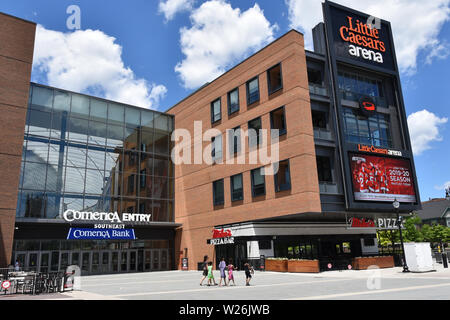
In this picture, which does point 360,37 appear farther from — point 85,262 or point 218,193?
point 85,262

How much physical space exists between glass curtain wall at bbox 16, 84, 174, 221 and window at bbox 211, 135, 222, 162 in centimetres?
725

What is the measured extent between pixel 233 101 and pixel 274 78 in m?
5.48

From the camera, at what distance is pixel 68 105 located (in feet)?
122

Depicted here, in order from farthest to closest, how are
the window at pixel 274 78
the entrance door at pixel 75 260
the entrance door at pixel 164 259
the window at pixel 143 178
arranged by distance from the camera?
1. the entrance door at pixel 164 259
2. the window at pixel 143 178
3. the entrance door at pixel 75 260
4. the window at pixel 274 78

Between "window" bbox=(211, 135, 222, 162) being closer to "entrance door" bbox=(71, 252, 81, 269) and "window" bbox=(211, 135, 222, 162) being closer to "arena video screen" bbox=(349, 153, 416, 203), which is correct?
"arena video screen" bbox=(349, 153, 416, 203)

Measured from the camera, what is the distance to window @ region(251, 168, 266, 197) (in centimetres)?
3226

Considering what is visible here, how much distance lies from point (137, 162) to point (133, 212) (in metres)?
5.58

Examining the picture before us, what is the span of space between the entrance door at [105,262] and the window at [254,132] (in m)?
18.4

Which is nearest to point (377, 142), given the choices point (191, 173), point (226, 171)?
point (226, 171)

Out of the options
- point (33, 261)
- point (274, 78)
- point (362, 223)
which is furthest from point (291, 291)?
point (33, 261)

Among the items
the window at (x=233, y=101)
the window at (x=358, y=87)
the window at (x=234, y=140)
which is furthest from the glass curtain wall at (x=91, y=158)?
the window at (x=358, y=87)

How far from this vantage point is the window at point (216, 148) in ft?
124

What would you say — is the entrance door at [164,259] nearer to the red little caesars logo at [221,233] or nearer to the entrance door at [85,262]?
the entrance door at [85,262]

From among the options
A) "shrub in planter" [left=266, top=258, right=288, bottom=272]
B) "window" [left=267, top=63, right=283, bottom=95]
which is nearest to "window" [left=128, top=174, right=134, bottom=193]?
"shrub in planter" [left=266, top=258, right=288, bottom=272]
